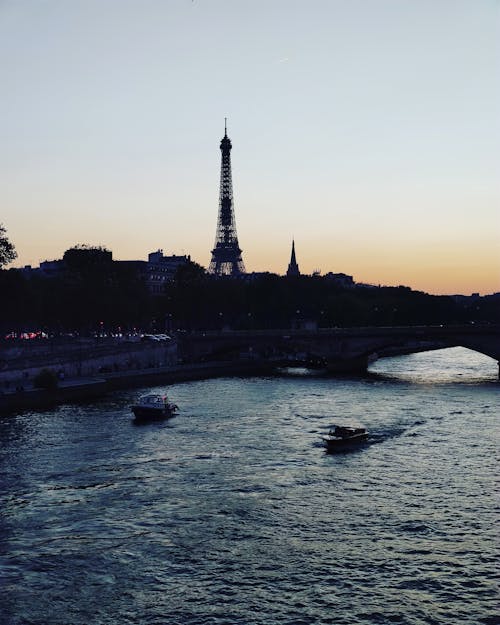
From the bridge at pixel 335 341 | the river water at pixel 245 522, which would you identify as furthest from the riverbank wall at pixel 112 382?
the river water at pixel 245 522

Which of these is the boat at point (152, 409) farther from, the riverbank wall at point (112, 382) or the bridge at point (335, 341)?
the bridge at point (335, 341)

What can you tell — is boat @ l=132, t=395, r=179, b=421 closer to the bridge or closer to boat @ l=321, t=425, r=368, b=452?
boat @ l=321, t=425, r=368, b=452

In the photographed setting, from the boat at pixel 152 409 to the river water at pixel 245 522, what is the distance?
1.05 metres

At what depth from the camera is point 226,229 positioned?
16888cm

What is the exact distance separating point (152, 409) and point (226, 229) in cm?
12311

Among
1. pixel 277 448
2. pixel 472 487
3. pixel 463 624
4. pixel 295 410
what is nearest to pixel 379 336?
pixel 295 410

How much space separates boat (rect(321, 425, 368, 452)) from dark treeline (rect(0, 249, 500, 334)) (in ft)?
136

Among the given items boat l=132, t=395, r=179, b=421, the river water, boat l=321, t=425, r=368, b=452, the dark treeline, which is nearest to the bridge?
the dark treeline

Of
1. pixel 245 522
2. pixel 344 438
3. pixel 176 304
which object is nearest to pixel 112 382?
pixel 344 438

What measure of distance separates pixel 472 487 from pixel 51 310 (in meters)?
68.6

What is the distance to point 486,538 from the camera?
1017 inches

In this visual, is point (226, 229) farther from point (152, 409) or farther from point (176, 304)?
point (152, 409)

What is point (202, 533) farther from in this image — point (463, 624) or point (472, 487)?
point (472, 487)

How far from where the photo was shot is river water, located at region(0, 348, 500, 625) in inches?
825
